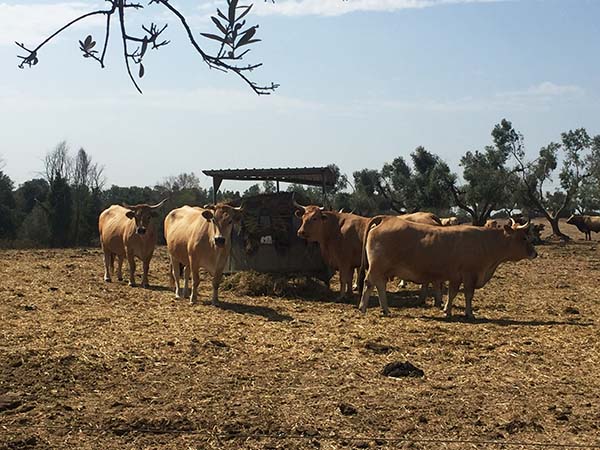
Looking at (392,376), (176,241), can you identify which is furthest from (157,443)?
(176,241)

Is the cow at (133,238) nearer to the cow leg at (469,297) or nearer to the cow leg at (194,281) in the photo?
the cow leg at (194,281)

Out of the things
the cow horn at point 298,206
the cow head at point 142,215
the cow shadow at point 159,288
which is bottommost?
the cow shadow at point 159,288

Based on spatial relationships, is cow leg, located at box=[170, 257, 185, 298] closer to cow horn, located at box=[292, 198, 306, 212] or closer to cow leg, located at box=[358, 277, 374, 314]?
cow horn, located at box=[292, 198, 306, 212]

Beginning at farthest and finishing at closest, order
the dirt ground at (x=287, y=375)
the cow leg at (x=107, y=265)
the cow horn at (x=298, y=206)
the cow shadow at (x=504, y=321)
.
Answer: the cow leg at (x=107, y=265) < the cow horn at (x=298, y=206) < the cow shadow at (x=504, y=321) < the dirt ground at (x=287, y=375)

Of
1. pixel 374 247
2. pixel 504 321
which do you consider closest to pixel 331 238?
pixel 374 247

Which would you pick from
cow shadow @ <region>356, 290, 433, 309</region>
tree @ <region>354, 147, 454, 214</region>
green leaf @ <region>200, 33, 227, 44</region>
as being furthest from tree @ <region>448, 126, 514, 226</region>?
green leaf @ <region>200, 33, 227, 44</region>

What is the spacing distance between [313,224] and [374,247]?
7.46ft

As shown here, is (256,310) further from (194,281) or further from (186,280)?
(186,280)

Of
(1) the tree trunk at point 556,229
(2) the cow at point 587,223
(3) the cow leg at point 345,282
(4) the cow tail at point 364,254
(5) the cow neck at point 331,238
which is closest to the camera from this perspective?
(4) the cow tail at point 364,254

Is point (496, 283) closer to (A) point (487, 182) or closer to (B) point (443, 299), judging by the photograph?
(B) point (443, 299)

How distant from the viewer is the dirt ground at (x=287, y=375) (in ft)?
19.5

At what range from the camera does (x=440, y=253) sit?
40.4 ft

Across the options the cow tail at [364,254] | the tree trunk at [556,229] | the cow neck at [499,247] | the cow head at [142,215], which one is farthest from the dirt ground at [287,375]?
the tree trunk at [556,229]

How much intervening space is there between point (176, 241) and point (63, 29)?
452 inches
